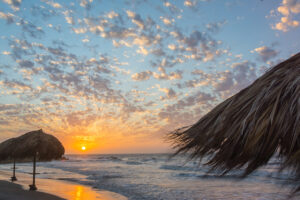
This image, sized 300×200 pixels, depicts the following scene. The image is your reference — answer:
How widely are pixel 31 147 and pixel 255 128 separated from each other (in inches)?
470

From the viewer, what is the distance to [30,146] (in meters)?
11.8

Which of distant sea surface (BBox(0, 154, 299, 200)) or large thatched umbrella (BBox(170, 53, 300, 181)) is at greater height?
large thatched umbrella (BBox(170, 53, 300, 181))

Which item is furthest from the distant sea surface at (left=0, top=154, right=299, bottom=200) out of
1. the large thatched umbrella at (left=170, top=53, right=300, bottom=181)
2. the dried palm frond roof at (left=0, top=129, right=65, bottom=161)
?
the dried palm frond roof at (left=0, top=129, right=65, bottom=161)

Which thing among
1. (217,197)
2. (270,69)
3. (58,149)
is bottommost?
(217,197)

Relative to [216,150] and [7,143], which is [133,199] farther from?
[216,150]

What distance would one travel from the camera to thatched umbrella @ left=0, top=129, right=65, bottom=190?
11773 millimetres

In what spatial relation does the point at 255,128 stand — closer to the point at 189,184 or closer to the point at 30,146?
the point at 30,146

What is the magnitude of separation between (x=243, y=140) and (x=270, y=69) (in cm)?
91

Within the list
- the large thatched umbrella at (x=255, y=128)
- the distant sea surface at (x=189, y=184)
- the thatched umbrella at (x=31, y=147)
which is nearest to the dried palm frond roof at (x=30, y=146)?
the thatched umbrella at (x=31, y=147)

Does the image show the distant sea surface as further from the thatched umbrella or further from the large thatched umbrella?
the thatched umbrella

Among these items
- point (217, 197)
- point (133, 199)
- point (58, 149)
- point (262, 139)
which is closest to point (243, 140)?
point (262, 139)

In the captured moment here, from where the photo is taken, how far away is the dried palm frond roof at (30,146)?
1180 cm

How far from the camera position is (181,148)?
2725 mm

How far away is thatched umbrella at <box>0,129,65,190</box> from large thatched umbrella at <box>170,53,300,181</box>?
10862mm
